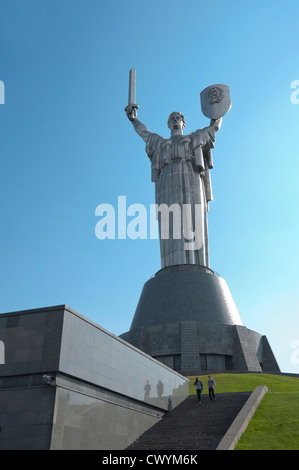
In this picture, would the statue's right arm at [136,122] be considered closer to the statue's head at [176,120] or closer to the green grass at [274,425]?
the statue's head at [176,120]

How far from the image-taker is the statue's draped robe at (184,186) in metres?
33.4

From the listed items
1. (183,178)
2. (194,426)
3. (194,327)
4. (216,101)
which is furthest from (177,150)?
(194,426)

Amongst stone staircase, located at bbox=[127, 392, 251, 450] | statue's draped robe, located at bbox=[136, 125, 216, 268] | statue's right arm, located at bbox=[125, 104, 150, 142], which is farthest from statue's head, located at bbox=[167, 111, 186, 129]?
stone staircase, located at bbox=[127, 392, 251, 450]

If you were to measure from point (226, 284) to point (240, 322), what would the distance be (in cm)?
331

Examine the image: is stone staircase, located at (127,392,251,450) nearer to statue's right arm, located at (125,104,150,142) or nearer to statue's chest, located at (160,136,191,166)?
statue's chest, located at (160,136,191,166)

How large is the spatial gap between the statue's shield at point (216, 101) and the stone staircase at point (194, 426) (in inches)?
985

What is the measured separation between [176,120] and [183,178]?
5708mm

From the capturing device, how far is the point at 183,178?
35.2 m

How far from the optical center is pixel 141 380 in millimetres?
14562

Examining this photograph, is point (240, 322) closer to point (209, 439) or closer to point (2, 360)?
point (209, 439)

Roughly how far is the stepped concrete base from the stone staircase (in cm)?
1053

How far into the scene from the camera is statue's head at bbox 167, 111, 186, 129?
37.4 meters

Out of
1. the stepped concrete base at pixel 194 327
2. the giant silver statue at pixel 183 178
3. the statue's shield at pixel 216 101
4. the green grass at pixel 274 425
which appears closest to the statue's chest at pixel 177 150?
the giant silver statue at pixel 183 178
